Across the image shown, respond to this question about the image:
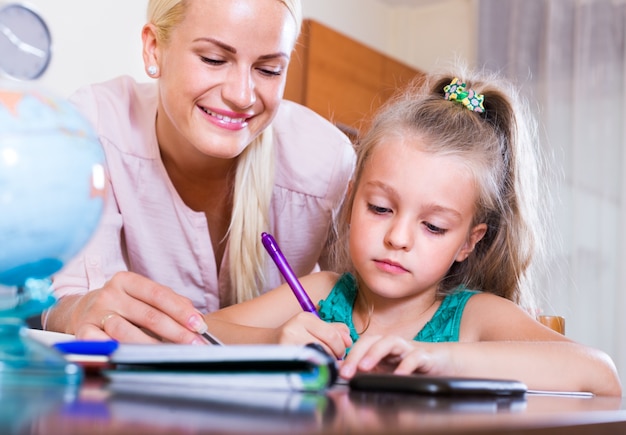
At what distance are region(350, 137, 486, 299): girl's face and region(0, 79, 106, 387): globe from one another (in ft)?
2.19

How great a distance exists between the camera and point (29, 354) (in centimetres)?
49

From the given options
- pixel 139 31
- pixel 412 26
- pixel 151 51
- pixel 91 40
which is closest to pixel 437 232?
pixel 151 51

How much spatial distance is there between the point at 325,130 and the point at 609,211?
2294 millimetres

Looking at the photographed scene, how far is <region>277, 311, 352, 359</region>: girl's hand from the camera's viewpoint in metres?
0.86

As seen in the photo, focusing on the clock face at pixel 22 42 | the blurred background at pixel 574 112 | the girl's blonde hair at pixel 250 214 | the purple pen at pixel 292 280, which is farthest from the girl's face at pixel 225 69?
the blurred background at pixel 574 112

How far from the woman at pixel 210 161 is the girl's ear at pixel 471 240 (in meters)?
0.44

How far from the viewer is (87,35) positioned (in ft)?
10.0

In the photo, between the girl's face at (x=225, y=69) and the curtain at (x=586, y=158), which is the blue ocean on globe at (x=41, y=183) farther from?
the curtain at (x=586, y=158)

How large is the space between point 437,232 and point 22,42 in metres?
0.73

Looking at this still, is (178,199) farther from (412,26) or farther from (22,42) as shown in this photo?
(412,26)

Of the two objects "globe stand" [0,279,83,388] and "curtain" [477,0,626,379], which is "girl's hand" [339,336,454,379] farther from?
"curtain" [477,0,626,379]

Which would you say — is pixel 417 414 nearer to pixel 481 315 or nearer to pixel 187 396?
pixel 187 396

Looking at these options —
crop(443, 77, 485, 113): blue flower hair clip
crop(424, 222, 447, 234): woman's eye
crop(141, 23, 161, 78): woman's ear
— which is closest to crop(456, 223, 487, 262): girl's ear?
crop(424, 222, 447, 234): woman's eye

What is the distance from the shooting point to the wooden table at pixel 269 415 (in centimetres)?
29
